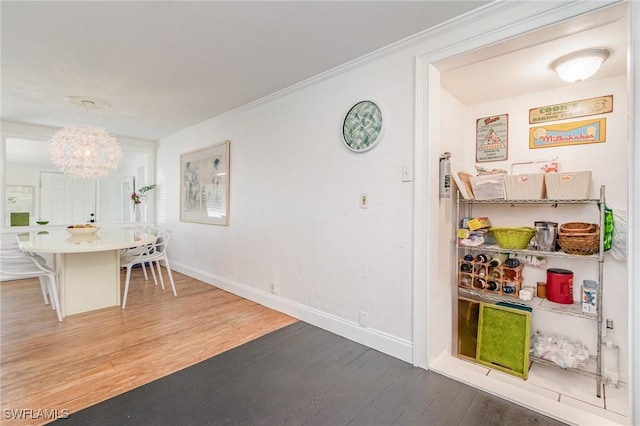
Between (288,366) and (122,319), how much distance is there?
6.27 ft

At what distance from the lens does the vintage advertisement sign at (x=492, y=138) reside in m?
2.62

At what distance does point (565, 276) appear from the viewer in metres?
2.19

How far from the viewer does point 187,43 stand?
2150mm

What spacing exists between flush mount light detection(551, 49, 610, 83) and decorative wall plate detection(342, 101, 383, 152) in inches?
48.2

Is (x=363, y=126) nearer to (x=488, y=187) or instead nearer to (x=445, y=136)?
(x=445, y=136)

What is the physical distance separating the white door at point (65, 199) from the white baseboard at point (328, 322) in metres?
5.46

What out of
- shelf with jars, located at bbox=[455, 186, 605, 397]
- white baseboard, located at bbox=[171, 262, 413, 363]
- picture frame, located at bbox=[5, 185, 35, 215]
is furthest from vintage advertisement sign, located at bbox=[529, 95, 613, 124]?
picture frame, located at bbox=[5, 185, 35, 215]

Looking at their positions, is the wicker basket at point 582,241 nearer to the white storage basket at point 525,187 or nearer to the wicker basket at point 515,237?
the wicker basket at point 515,237

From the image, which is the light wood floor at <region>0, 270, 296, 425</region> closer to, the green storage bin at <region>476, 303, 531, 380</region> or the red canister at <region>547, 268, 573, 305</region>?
Result: the green storage bin at <region>476, 303, 531, 380</region>

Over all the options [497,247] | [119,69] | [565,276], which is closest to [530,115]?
[497,247]

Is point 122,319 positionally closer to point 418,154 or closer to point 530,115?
point 418,154

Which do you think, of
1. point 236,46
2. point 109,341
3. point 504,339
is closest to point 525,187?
point 504,339

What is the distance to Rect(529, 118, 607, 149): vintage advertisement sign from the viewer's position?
2180mm

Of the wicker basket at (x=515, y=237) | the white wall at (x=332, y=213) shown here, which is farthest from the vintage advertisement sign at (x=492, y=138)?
the wicker basket at (x=515, y=237)
